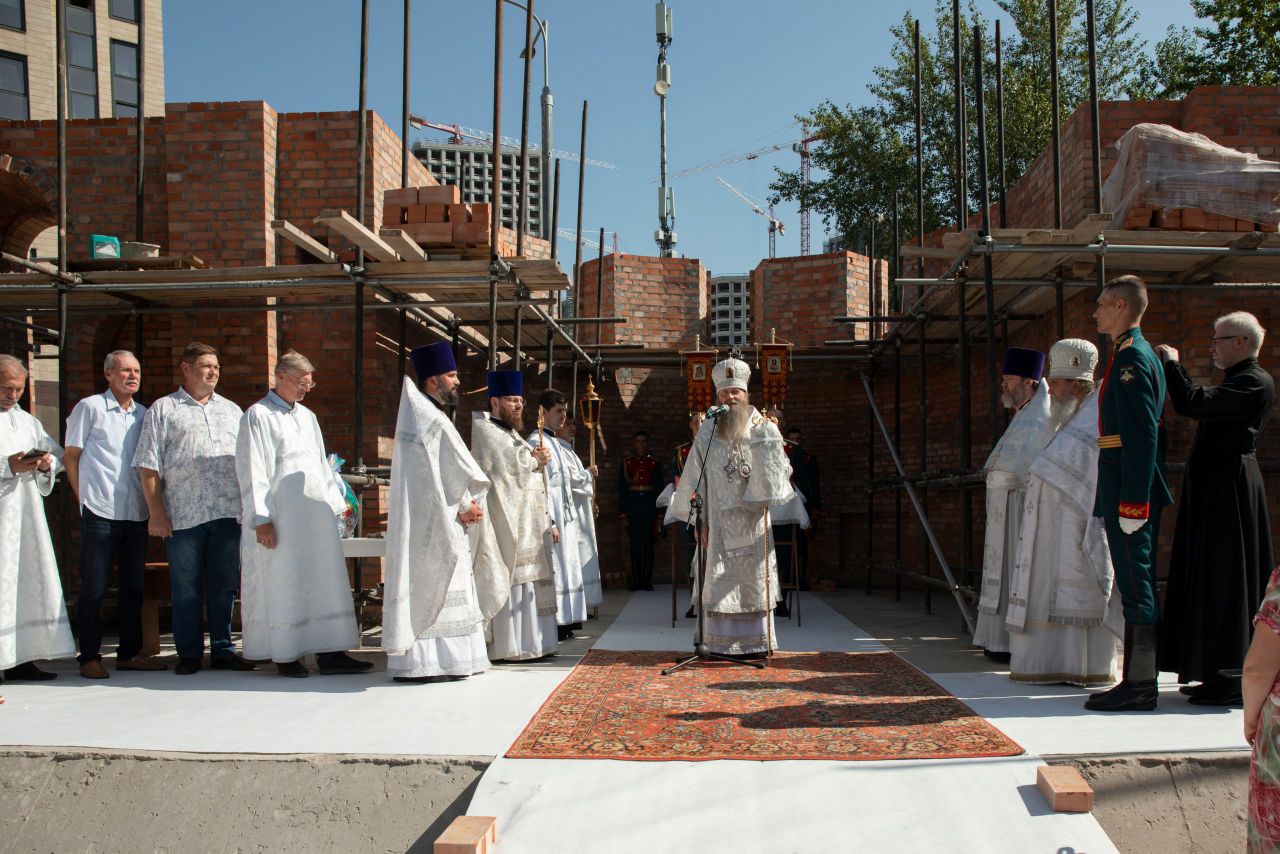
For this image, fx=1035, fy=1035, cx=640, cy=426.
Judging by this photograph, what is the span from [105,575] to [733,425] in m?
3.99

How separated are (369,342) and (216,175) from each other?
195cm

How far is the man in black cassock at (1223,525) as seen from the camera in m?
4.93

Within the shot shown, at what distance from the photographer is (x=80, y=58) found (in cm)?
2578

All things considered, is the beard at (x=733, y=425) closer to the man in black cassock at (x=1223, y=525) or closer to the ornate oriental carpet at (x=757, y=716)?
the ornate oriental carpet at (x=757, y=716)

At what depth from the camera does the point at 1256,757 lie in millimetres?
2457

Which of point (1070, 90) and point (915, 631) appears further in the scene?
point (1070, 90)

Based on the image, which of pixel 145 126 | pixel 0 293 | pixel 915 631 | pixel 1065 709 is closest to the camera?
pixel 1065 709

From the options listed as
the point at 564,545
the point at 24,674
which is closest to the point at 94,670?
the point at 24,674

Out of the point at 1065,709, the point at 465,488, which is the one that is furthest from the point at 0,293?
the point at 1065,709

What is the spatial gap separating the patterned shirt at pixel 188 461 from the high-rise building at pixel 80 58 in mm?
19886

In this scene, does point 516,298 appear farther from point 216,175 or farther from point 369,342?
point 216,175

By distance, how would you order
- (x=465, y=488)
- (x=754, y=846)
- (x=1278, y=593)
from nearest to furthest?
(x=1278, y=593) < (x=754, y=846) < (x=465, y=488)

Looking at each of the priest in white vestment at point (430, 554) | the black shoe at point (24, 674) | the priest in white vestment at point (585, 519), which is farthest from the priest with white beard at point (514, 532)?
the black shoe at point (24, 674)

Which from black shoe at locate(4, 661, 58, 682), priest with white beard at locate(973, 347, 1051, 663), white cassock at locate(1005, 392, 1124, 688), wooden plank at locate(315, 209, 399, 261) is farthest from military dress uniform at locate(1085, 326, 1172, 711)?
black shoe at locate(4, 661, 58, 682)
